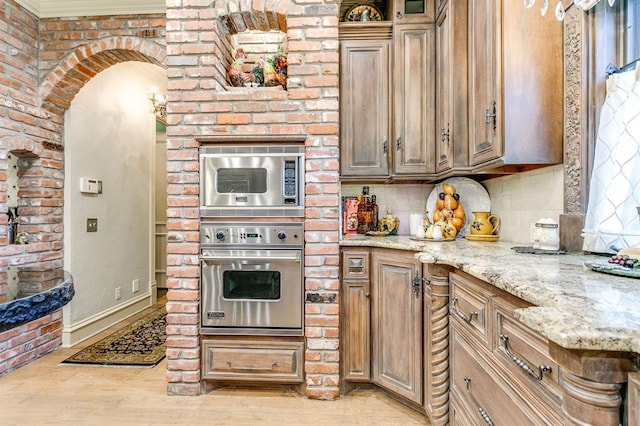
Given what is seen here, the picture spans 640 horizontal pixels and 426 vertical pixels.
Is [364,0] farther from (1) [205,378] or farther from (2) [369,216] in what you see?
(1) [205,378]

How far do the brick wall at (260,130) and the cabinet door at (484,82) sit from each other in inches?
30.1

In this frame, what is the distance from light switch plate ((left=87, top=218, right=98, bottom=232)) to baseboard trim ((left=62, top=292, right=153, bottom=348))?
0.79 metres

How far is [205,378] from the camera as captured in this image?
2127 millimetres

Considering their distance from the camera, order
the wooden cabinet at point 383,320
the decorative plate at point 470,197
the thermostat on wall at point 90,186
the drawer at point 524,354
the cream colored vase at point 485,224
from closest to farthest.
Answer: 1. the drawer at point 524,354
2. the wooden cabinet at point 383,320
3. the cream colored vase at point 485,224
4. the decorative plate at point 470,197
5. the thermostat on wall at point 90,186

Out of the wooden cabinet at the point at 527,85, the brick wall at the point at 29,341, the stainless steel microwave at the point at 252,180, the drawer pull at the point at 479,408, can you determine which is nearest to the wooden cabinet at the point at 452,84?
the wooden cabinet at the point at 527,85

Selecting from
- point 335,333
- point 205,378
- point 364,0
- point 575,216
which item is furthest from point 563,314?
point 364,0

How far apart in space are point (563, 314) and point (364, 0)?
275cm

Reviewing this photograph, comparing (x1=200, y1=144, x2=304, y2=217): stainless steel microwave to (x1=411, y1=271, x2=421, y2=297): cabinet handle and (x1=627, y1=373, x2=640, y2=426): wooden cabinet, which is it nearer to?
(x1=411, y1=271, x2=421, y2=297): cabinet handle

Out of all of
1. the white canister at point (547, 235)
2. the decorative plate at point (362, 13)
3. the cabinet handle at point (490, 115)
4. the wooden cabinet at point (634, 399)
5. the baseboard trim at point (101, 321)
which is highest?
the decorative plate at point (362, 13)

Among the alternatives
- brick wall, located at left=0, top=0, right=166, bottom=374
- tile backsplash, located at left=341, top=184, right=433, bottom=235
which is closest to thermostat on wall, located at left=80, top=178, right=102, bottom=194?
brick wall, located at left=0, top=0, right=166, bottom=374

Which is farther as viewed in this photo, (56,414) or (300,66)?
(300,66)

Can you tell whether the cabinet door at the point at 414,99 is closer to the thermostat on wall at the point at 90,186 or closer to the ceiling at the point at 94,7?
the ceiling at the point at 94,7

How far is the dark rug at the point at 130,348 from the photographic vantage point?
101 inches

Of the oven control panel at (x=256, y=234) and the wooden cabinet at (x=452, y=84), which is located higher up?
the wooden cabinet at (x=452, y=84)
